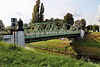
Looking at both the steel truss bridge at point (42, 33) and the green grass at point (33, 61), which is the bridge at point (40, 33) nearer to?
the steel truss bridge at point (42, 33)

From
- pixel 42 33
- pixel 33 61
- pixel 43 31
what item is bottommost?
pixel 33 61

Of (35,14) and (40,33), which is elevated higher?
(35,14)

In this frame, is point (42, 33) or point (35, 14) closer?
point (42, 33)

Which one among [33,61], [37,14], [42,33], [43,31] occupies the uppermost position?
[37,14]

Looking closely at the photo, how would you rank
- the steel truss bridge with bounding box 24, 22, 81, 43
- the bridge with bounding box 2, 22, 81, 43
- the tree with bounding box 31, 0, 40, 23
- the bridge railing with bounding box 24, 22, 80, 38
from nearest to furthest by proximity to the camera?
the bridge with bounding box 2, 22, 81, 43
the steel truss bridge with bounding box 24, 22, 81, 43
the bridge railing with bounding box 24, 22, 80, 38
the tree with bounding box 31, 0, 40, 23

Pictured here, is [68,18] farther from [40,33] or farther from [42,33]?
[40,33]

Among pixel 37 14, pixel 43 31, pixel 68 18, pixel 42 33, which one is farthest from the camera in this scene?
pixel 68 18

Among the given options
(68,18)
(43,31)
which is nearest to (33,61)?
(43,31)

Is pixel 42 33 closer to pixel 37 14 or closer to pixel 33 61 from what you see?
pixel 33 61

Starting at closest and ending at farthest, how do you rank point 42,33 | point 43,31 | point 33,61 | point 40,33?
point 33,61 < point 40,33 < point 43,31 < point 42,33

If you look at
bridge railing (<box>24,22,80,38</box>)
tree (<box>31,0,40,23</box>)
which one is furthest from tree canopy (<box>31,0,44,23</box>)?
bridge railing (<box>24,22,80,38</box>)

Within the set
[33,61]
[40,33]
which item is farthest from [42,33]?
[33,61]

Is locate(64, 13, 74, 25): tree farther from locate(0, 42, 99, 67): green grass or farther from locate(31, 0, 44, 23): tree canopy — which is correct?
locate(0, 42, 99, 67): green grass

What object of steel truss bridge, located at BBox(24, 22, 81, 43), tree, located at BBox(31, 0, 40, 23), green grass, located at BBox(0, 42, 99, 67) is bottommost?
green grass, located at BBox(0, 42, 99, 67)
